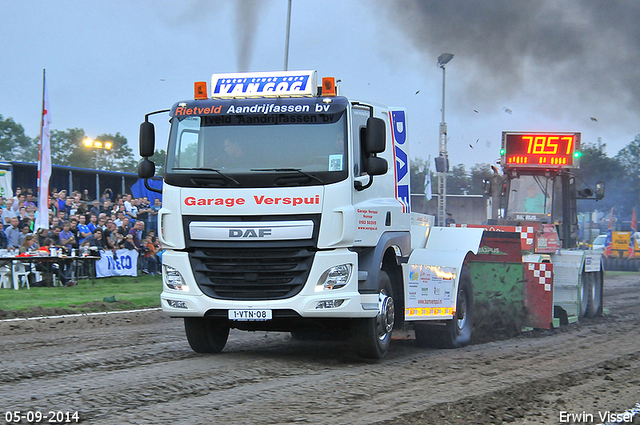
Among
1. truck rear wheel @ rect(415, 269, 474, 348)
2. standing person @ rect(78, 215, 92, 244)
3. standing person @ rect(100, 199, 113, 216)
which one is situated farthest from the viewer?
standing person @ rect(100, 199, 113, 216)

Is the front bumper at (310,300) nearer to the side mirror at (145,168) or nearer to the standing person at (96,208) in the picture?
the side mirror at (145,168)

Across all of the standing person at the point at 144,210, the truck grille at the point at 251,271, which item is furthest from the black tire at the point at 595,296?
the standing person at the point at 144,210

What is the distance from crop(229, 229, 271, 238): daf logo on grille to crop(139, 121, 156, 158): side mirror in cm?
150

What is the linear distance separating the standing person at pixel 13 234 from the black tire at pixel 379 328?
37.9ft

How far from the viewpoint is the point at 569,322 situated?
44.3 feet

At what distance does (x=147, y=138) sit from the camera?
27.9ft

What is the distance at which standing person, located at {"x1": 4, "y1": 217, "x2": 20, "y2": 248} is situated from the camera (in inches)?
681

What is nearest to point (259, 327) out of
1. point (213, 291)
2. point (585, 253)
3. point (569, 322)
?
point (213, 291)

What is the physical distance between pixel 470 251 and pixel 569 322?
133 inches

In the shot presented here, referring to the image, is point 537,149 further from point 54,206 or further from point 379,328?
point 54,206

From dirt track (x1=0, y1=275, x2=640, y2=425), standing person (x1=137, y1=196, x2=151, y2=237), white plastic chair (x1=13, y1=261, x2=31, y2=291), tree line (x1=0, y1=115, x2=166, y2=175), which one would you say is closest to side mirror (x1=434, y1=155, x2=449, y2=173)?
standing person (x1=137, y1=196, x2=151, y2=237)

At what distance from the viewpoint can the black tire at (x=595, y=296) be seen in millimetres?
15058

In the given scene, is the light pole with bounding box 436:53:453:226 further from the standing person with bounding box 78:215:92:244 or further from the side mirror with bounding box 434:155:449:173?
the standing person with bounding box 78:215:92:244

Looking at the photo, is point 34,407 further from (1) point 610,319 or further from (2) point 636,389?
(1) point 610,319
